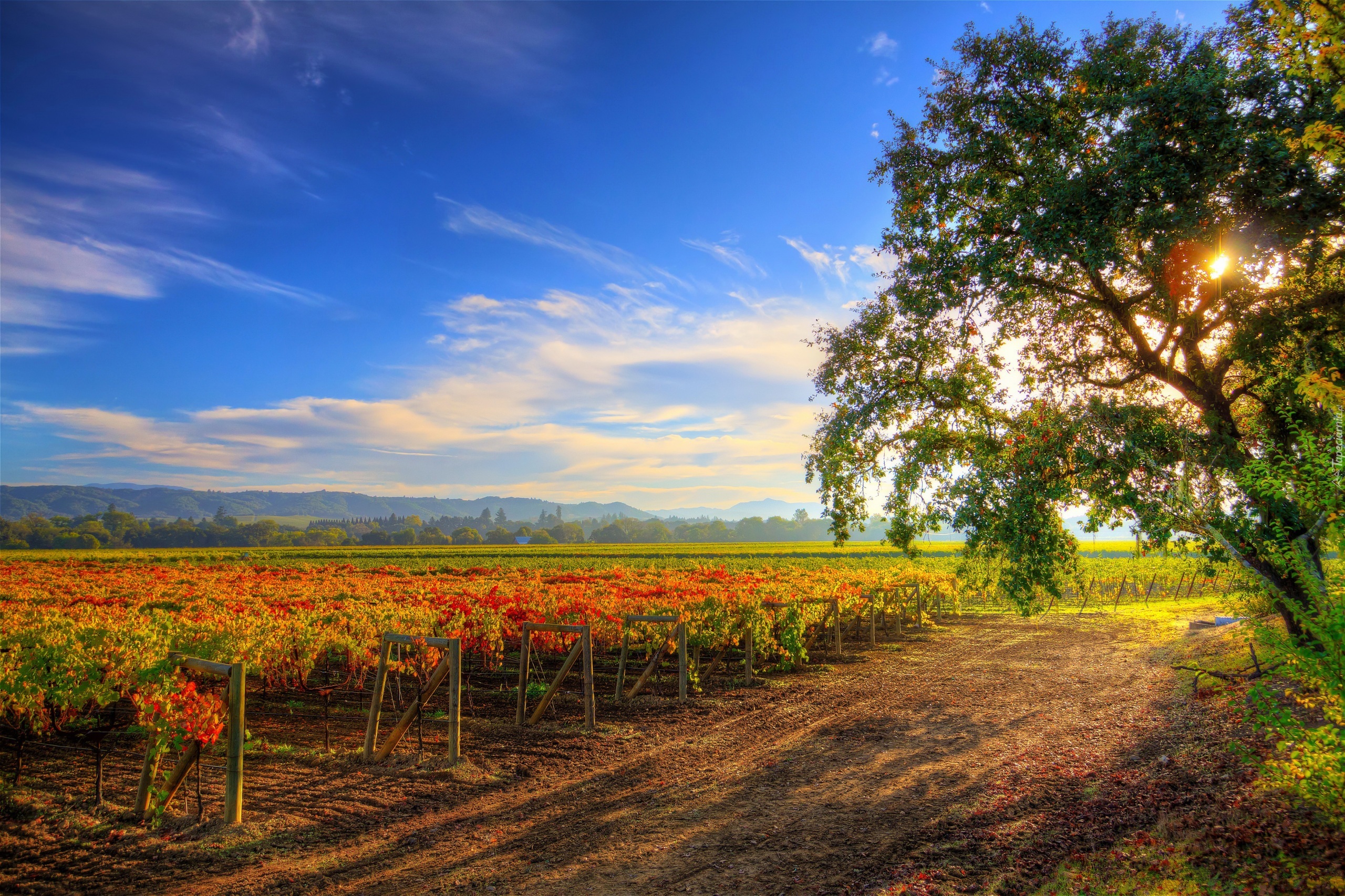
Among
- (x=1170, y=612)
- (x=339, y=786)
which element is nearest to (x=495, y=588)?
(x=339, y=786)

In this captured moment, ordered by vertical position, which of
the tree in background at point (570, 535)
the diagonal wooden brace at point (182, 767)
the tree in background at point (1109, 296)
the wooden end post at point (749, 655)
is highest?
the tree in background at point (1109, 296)

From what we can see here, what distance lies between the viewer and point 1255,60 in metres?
10.9

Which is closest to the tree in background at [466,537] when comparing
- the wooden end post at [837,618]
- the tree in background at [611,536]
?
the tree in background at [611,536]

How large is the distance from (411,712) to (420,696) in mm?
391

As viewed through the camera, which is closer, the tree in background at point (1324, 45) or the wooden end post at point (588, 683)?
the tree in background at point (1324, 45)

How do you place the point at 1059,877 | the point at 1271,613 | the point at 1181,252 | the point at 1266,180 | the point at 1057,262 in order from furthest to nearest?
the point at 1271,613 < the point at 1057,262 < the point at 1181,252 < the point at 1266,180 < the point at 1059,877

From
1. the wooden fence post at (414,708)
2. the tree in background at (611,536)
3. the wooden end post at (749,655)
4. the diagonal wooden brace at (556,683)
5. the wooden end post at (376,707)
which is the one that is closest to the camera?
the wooden fence post at (414,708)

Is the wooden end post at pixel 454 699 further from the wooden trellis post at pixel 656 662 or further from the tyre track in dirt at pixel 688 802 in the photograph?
the wooden trellis post at pixel 656 662

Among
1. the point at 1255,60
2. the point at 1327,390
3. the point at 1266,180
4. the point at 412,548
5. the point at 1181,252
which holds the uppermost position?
the point at 1255,60

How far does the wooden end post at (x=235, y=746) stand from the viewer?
7.69m

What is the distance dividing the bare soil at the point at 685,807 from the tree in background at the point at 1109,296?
3575mm

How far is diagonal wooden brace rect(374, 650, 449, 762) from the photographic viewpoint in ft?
32.8

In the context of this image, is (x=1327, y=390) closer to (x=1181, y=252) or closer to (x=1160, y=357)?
(x=1181, y=252)

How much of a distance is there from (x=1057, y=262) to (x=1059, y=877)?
37.0 feet
